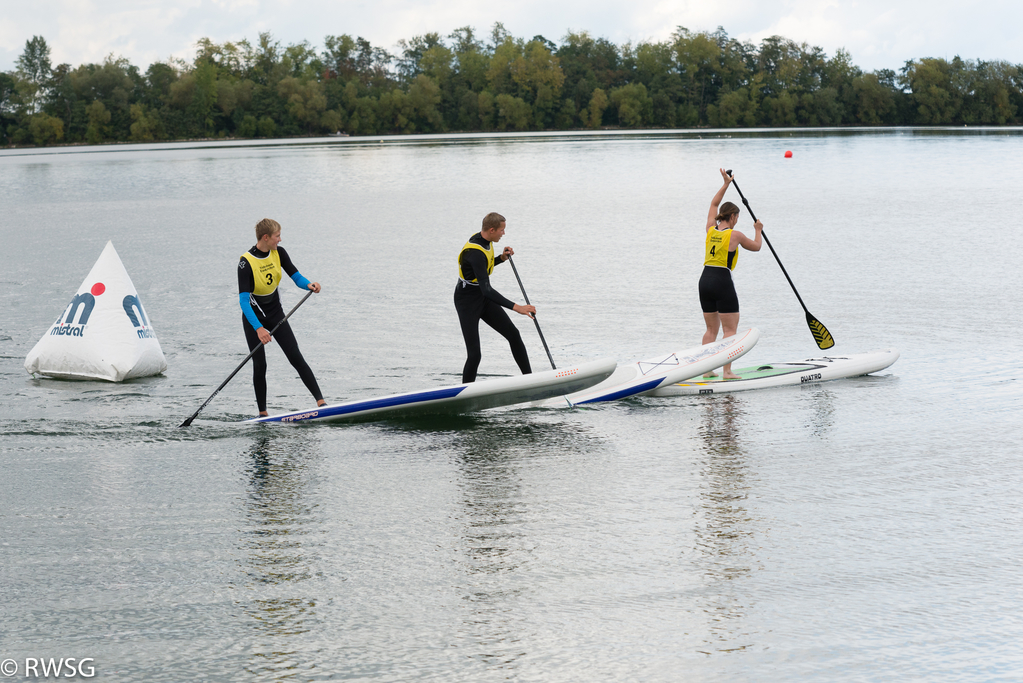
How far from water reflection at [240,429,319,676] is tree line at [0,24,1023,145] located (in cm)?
13837

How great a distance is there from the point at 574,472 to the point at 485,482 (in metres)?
0.66

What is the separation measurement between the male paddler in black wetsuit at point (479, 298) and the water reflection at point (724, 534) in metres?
1.90

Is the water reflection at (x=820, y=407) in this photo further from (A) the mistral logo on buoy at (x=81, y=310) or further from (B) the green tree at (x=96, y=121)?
(B) the green tree at (x=96, y=121)

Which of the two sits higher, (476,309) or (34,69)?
(34,69)

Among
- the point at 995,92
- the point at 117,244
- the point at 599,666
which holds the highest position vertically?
the point at 995,92

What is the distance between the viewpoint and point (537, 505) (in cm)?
639

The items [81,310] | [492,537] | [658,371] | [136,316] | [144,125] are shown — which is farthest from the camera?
[144,125]

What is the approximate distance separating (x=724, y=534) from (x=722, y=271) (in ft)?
14.0

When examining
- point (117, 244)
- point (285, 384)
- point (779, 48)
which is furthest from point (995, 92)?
point (285, 384)

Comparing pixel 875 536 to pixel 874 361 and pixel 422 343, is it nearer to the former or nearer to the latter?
pixel 874 361

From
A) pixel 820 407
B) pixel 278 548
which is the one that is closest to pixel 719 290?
pixel 820 407

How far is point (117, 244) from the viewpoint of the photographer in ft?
80.5

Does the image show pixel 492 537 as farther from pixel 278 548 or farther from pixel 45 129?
pixel 45 129

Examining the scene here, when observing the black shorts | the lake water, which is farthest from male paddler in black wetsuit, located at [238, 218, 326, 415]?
the black shorts
